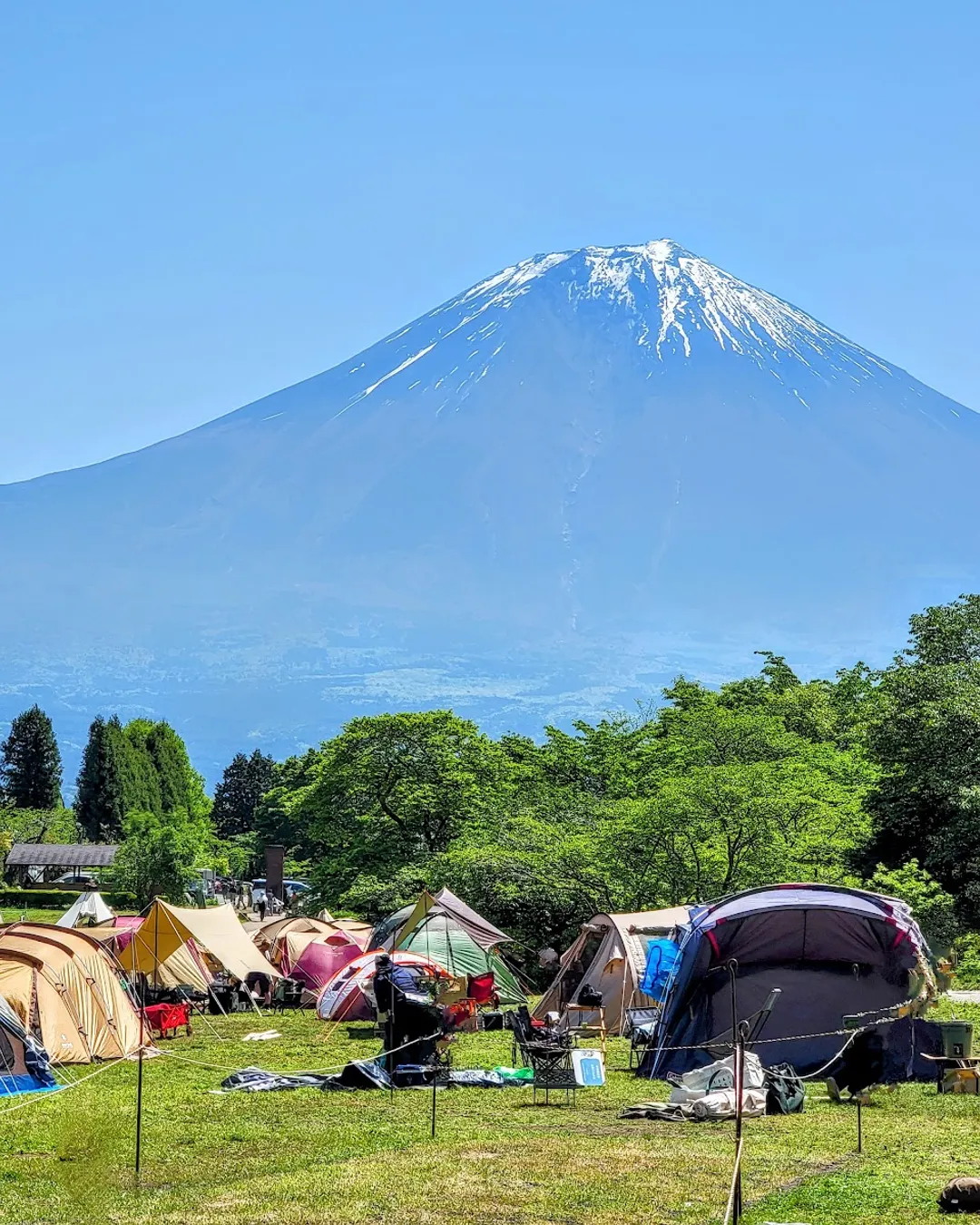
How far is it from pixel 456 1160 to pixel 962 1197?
4117 mm

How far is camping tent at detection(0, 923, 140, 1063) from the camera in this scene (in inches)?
750

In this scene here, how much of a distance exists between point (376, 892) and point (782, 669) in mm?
25581

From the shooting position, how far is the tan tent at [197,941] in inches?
989

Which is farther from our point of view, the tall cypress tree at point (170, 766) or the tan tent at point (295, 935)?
the tall cypress tree at point (170, 766)

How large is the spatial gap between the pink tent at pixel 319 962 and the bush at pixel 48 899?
1369 inches

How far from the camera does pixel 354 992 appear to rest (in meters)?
24.2

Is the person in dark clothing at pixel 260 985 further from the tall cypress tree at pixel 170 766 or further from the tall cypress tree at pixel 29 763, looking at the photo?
the tall cypress tree at pixel 170 766

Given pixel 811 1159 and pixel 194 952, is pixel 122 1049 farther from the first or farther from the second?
pixel 811 1159

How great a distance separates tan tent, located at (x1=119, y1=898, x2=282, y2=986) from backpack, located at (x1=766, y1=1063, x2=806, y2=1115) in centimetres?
1257

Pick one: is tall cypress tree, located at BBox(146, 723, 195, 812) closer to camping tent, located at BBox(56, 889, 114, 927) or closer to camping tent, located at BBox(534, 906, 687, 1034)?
camping tent, located at BBox(56, 889, 114, 927)

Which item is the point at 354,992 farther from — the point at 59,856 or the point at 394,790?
the point at 59,856

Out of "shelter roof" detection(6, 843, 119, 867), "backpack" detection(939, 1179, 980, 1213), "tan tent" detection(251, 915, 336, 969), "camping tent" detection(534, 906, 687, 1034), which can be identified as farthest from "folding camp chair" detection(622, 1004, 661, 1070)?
"shelter roof" detection(6, 843, 119, 867)

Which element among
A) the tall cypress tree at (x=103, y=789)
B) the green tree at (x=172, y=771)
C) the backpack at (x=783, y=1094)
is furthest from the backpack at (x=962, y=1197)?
the green tree at (x=172, y=771)

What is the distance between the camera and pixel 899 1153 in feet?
40.4
